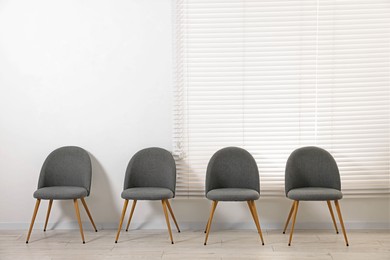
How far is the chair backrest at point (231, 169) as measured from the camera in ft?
15.4

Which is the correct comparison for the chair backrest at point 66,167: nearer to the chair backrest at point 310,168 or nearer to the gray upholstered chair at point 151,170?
the gray upholstered chair at point 151,170

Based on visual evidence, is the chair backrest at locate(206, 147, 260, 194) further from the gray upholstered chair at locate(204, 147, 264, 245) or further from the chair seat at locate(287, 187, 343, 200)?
the chair seat at locate(287, 187, 343, 200)

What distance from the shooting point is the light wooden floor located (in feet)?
13.6

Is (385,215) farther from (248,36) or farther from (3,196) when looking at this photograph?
(3,196)

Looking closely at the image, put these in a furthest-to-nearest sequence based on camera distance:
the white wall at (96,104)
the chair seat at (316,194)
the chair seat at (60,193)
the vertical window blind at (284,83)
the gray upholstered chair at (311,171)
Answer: the white wall at (96,104), the vertical window blind at (284,83), the gray upholstered chair at (311,171), the chair seat at (60,193), the chair seat at (316,194)

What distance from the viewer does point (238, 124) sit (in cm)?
486

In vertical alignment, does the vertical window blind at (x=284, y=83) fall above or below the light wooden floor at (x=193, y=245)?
above

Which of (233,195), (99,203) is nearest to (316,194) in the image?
(233,195)

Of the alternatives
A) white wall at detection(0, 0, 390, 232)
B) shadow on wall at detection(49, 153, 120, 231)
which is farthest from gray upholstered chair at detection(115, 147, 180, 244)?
shadow on wall at detection(49, 153, 120, 231)

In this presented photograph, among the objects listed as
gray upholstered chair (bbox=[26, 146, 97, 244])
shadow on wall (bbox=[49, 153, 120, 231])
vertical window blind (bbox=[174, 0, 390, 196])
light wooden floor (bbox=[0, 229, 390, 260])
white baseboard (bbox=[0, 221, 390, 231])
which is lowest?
light wooden floor (bbox=[0, 229, 390, 260])

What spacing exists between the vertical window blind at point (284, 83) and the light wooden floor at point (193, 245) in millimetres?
532

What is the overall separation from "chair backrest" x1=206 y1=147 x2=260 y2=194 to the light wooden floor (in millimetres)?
491

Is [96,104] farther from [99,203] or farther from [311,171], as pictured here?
[311,171]

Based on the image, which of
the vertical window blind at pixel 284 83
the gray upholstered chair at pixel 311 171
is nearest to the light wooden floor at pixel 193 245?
the gray upholstered chair at pixel 311 171
